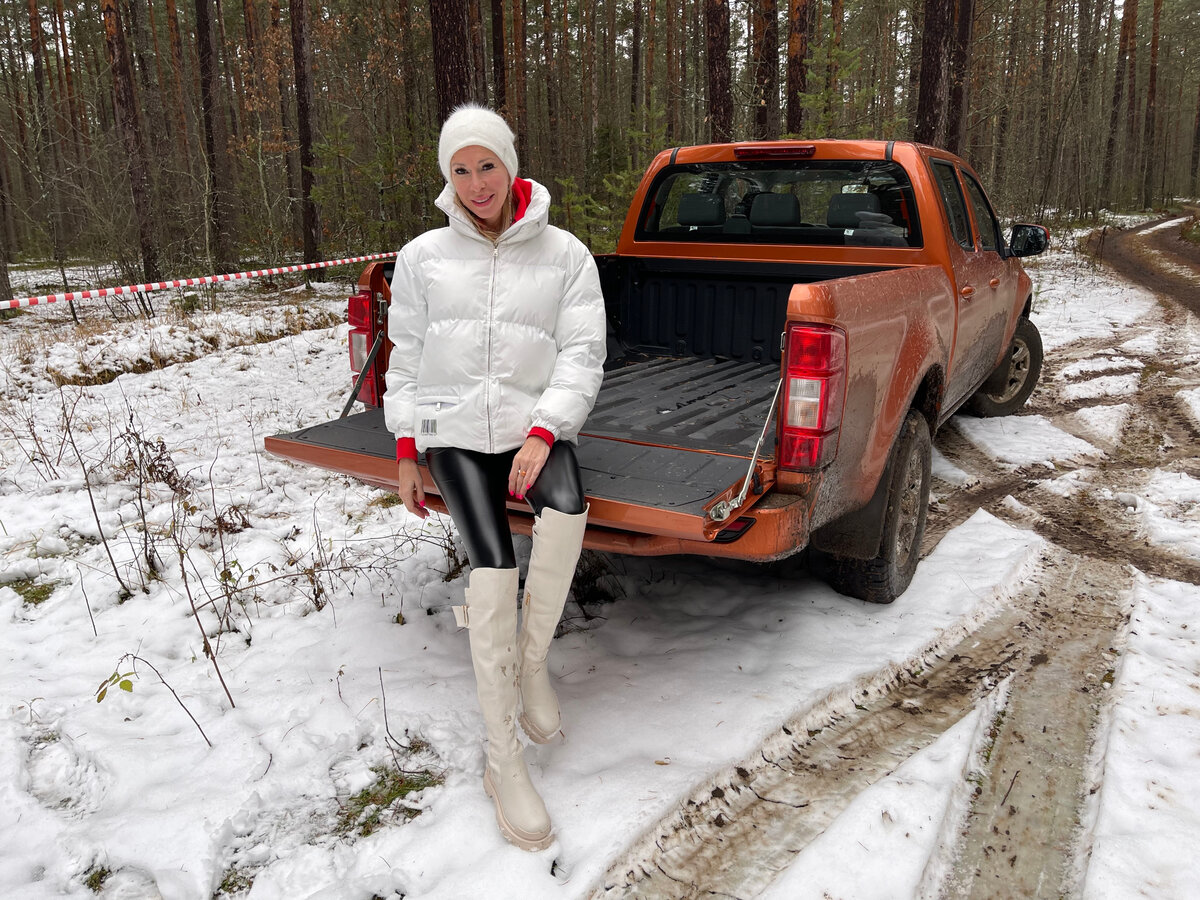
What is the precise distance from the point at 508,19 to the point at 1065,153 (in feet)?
92.0

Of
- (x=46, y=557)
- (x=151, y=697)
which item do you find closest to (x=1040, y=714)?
(x=151, y=697)

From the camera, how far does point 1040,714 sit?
2.82 metres

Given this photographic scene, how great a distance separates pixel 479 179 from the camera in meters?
2.33

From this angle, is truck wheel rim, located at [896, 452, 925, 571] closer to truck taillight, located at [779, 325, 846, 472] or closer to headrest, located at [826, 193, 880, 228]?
truck taillight, located at [779, 325, 846, 472]

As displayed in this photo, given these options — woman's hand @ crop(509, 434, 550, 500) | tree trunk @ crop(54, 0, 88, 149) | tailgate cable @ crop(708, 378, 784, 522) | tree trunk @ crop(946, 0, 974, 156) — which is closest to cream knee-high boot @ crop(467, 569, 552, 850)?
woman's hand @ crop(509, 434, 550, 500)

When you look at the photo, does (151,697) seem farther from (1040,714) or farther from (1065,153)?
(1065,153)

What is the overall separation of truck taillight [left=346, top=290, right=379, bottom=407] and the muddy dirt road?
230cm

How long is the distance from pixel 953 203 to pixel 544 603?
370 centimetres

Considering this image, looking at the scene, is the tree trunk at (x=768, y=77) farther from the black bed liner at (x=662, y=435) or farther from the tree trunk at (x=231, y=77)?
the tree trunk at (x=231, y=77)

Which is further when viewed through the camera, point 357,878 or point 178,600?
point 178,600

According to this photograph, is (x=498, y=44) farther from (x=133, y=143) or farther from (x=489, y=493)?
(x=489, y=493)

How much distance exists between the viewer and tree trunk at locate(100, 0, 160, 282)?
1298 centimetres

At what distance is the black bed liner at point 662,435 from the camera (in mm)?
2594

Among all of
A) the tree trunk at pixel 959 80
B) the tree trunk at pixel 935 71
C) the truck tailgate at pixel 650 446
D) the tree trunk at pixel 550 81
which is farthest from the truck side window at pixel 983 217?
the tree trunk at pixel 550 81
